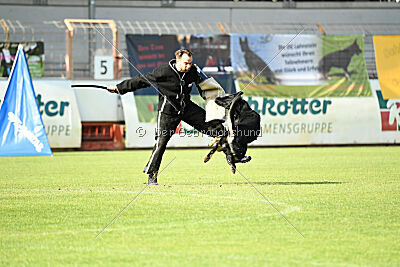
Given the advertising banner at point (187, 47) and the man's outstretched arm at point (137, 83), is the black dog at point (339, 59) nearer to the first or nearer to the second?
the advertising banner at point (187, 47)

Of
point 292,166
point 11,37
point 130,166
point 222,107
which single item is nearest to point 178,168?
point 130,166

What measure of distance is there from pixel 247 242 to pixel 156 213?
6.69ft

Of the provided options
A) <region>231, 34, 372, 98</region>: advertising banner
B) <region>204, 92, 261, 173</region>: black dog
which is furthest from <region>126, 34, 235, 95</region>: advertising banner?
<region>204, 92, 261, 173</region>: black dog

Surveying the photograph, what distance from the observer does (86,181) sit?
12703 millimetres

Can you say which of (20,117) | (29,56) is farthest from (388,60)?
(20,117)

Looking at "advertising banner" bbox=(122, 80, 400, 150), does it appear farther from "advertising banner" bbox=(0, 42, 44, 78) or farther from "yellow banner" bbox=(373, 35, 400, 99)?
"advertising banner" bbox=(0, 42, 44, 78)

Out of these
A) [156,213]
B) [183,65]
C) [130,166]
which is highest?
[183,65]

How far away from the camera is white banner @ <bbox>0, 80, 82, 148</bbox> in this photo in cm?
2180

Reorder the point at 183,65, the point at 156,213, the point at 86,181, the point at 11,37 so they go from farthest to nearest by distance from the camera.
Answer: the point at 11,37
the point at 86,181
the point at 183,65
the point at 156,213

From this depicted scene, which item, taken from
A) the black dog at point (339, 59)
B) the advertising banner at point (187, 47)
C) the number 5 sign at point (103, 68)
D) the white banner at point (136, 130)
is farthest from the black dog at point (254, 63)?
the number 5 sign at point (103, 68)

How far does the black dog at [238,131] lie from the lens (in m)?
11.1

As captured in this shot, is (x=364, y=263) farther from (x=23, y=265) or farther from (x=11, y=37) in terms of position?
(x=11, y=37)

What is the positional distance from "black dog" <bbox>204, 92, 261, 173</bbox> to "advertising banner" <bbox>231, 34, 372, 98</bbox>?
1254cm

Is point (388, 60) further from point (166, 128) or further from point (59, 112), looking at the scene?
point (166, 128)
